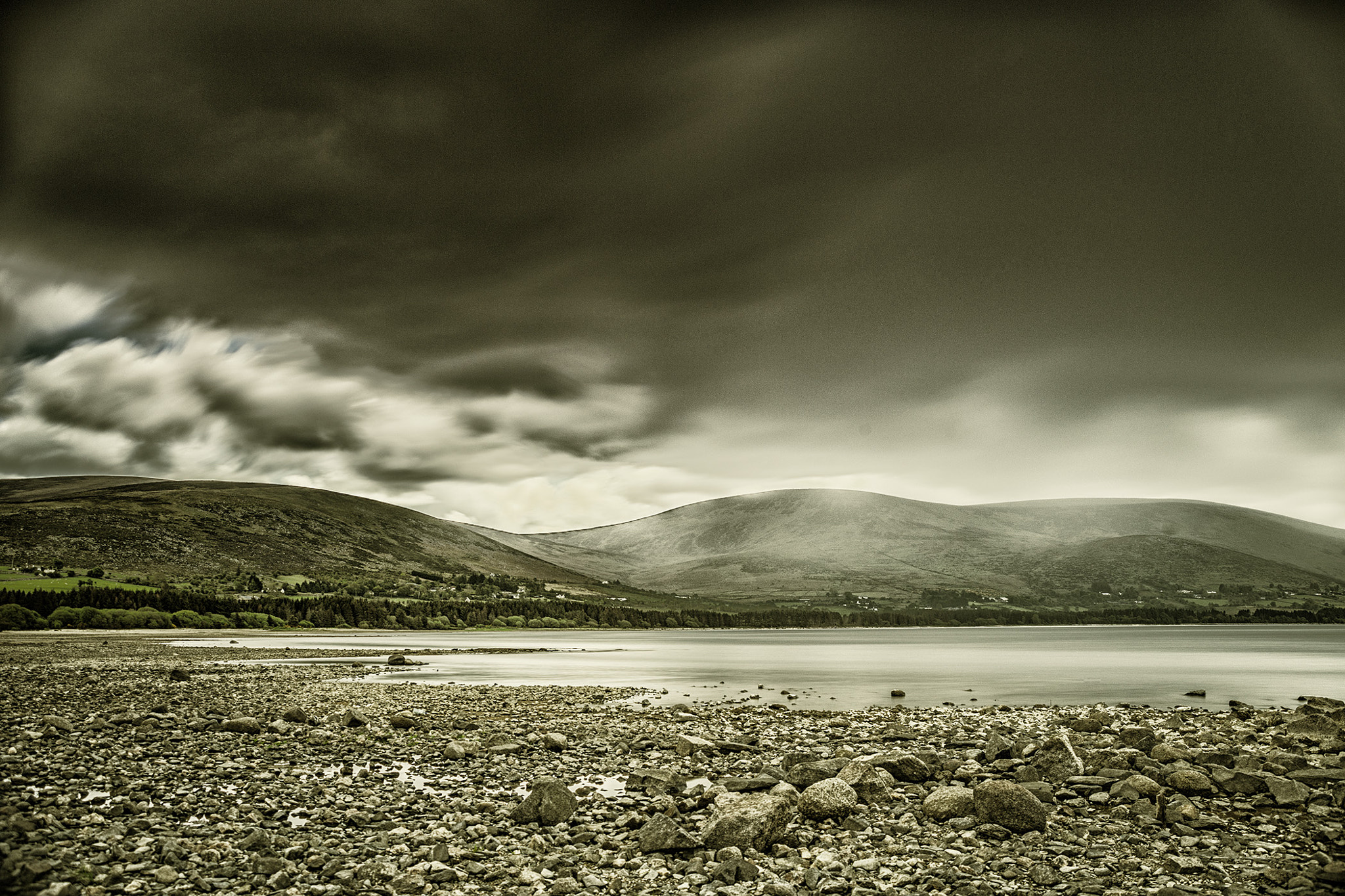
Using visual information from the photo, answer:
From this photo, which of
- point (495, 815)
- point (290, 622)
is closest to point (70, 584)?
point (290, 622)

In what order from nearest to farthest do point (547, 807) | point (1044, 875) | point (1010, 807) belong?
point (1044, 875) < point (1010, 807) < point (547, 807)

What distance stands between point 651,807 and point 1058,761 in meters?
10.2

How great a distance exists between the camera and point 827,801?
15500 mm

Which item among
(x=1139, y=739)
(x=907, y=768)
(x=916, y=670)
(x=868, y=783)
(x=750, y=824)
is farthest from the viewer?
(x=916, y=670)

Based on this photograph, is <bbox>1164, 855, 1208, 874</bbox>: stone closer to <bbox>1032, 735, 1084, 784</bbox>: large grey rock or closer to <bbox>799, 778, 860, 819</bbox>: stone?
<bbox>1032, 735, 1084, 784</bbox>: large grey rock

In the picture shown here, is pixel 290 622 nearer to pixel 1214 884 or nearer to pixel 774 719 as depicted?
pixel 774 719

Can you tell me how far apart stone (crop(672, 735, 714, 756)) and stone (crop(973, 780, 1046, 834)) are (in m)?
9.10

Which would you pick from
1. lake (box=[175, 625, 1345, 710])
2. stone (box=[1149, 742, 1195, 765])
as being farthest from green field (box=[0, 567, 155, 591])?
stone (box=[1149, 742, 1195, 765])

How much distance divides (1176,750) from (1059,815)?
7294 mm

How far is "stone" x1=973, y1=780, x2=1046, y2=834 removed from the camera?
14578 millimetres

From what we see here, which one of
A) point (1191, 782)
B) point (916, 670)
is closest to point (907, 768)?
point (1191, 782)

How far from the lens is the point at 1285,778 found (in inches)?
655

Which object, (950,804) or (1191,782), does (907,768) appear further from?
(1191,782)

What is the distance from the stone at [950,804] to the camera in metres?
15.4
